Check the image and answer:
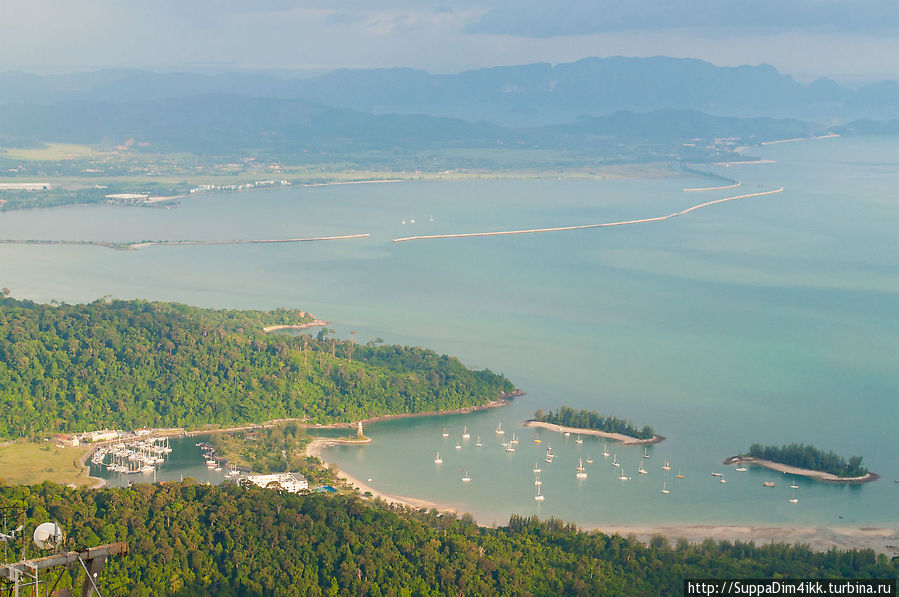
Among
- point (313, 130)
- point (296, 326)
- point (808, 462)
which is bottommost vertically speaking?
point (808, 462)

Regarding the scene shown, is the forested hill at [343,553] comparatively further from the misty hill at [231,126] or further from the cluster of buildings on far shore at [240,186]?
the misty hill at [231,126]

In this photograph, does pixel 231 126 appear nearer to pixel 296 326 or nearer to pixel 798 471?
pixel 296 326

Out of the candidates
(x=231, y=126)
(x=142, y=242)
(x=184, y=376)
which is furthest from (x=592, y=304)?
(x=231, y=126)

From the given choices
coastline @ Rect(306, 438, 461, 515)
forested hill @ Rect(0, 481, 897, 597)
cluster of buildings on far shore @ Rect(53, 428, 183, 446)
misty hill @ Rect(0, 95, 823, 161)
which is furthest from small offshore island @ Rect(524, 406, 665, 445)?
misty hill @ Rect(0, 95, 823, 161)

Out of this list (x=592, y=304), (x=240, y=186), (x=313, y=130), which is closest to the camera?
(x=592, y=304)

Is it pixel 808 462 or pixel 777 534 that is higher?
pixel 808 462

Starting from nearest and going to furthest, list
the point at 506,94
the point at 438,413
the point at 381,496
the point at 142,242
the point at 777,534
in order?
the point at 777,534
the point at 381,496
the point at 438,413
the point at 142,242
the point at 506,94
